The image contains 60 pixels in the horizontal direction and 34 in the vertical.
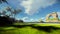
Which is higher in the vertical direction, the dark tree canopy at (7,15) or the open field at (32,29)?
the dark tree canopy at (7,15)

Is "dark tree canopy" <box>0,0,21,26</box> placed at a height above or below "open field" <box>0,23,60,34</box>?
above

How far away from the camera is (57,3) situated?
3076mm

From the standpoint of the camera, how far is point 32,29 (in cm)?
301

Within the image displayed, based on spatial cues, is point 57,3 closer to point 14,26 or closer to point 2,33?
point 14,26

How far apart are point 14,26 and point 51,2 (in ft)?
2.48

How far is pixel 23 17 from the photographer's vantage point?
309 cm

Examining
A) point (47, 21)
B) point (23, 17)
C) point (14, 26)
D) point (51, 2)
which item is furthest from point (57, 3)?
point (14, 26)

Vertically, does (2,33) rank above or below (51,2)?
below

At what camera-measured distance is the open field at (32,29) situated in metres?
2.97

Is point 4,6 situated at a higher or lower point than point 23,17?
higher

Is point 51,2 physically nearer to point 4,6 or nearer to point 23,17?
point 23,17

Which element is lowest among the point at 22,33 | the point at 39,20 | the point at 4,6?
the point at 22,33

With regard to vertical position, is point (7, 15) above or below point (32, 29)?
above

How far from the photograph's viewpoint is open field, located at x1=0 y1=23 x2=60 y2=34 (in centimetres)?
297
